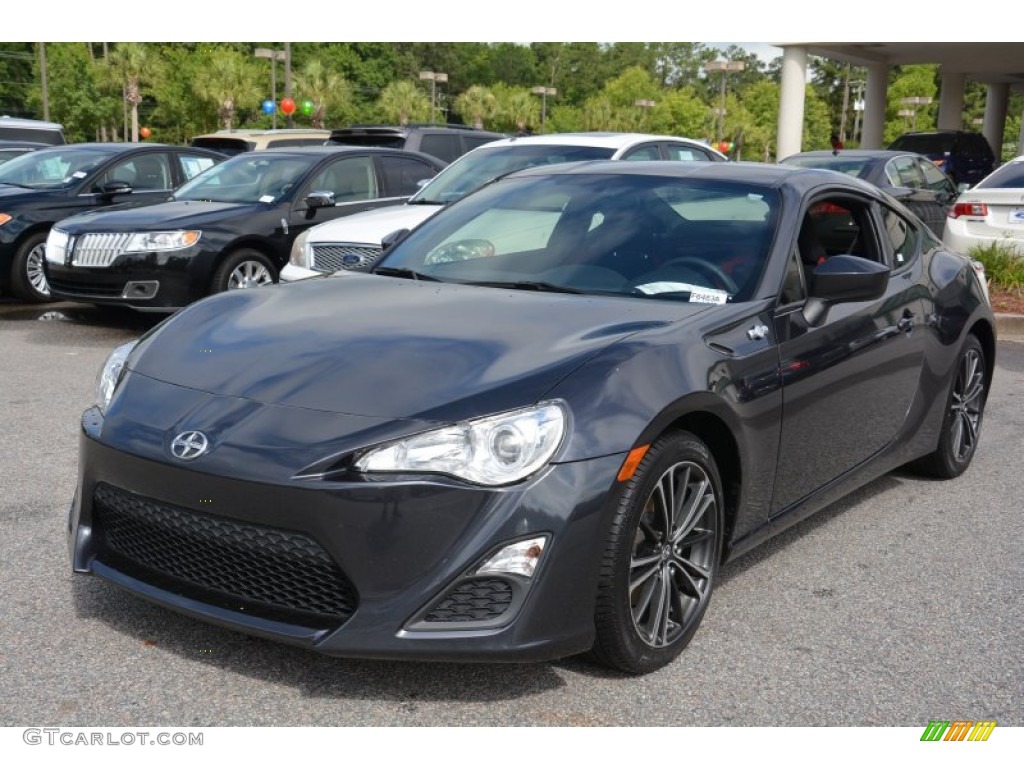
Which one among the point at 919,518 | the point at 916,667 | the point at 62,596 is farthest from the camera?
the point at 919,518

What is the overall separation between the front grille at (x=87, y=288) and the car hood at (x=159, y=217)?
416mm

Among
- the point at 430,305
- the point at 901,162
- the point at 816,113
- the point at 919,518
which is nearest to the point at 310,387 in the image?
the point at 430,305

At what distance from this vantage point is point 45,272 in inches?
396

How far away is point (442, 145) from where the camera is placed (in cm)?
1596

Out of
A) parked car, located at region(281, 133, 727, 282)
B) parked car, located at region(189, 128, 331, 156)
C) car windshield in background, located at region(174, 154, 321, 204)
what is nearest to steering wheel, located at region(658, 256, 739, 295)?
parked car, located at region(281, 133, 727, 282)

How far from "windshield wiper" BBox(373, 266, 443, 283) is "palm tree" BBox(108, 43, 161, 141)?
201 ft

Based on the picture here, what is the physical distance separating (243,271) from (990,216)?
23.6ft

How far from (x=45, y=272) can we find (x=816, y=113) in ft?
280

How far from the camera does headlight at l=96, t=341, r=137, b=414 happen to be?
3756 mm

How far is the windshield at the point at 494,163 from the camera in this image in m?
9.86

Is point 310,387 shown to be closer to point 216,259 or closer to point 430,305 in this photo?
point 430,305

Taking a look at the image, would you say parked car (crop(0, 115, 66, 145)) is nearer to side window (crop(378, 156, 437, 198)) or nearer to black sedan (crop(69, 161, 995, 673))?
side window (crop(378, 156, 437, 198))

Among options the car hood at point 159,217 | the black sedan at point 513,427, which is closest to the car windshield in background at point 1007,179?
the car hood at point 159,217

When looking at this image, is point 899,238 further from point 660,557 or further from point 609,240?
point 660,557
